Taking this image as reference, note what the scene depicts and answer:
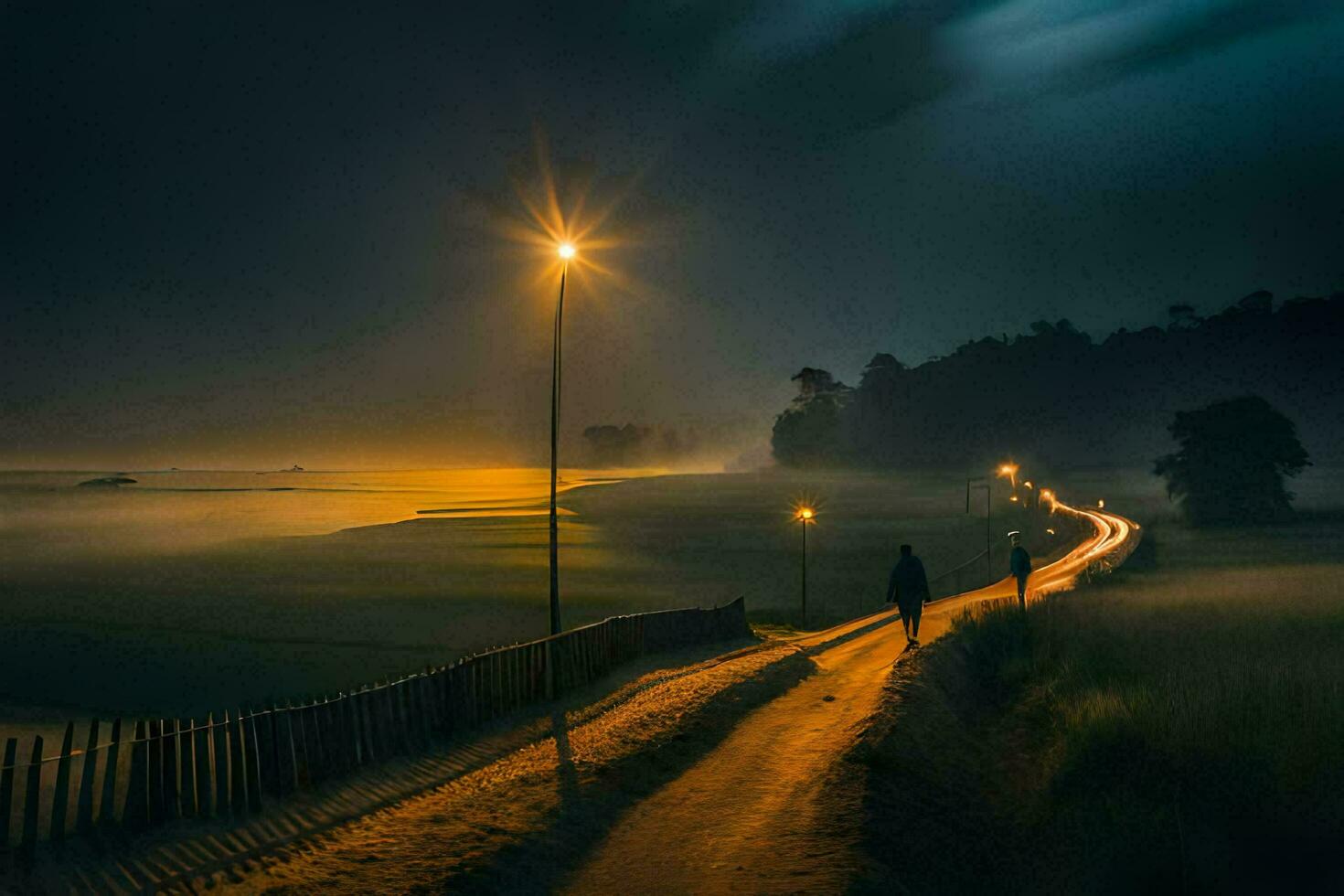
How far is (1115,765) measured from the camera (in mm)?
10164

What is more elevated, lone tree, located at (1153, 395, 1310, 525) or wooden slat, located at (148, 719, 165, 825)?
lone tree, located at (1153, 395, 1310, 525)

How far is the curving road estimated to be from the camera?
27.0ft

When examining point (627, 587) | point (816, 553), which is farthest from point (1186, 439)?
point (627, 587)

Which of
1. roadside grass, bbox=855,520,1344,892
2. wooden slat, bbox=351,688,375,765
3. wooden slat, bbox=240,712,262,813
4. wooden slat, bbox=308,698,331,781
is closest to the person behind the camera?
roadside grass, bbox=855,520,1344,892

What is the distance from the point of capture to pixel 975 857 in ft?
29.4

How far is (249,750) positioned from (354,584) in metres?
39.6

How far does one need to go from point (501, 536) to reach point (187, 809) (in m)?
73.4

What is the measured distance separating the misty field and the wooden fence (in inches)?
352

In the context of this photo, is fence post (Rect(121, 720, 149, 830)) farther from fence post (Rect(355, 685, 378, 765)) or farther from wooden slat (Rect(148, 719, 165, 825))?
fence post (Rect(355, 685, 378, 765))

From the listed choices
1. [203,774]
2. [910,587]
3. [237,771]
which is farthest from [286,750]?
[910,587]

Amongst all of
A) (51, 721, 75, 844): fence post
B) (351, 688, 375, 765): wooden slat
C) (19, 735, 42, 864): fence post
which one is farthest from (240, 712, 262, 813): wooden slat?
(19, 735, 42, 864): fence post

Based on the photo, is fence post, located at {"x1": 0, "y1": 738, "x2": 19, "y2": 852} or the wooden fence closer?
fence post, located at {"x1": 0, "y1": 738, "x2": 19, "y2": 852}

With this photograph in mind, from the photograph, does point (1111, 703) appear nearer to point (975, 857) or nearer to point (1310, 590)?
point (975, 857)

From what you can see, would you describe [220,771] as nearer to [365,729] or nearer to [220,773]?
[220,773]
